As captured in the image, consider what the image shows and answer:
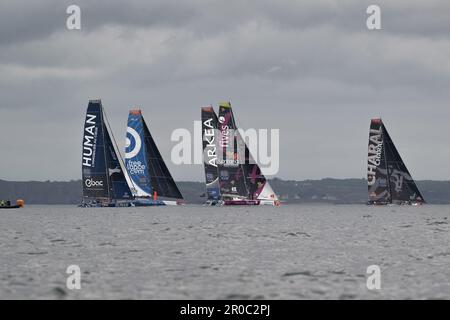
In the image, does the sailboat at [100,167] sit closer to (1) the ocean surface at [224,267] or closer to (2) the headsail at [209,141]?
(2) the headsail at [209,141]

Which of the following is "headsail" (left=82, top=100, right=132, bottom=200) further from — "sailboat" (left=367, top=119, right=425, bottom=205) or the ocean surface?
the ocean surface

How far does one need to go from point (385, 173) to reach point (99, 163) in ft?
198

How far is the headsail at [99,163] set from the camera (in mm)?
129875

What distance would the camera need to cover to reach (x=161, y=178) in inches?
5876

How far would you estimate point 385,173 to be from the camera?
16288 cm

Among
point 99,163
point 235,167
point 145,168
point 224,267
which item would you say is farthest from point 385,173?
point 224,267

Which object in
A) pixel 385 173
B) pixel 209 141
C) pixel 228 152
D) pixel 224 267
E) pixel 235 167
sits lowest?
pixel 224 267

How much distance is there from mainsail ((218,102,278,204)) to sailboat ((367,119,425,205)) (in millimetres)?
22521

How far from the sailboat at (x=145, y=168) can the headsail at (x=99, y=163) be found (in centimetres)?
643

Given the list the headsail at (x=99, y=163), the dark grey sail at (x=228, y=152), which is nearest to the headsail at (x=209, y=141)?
the dark grey sail at (x=228, y=152)

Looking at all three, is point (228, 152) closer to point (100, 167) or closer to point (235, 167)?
point (235, 167)
